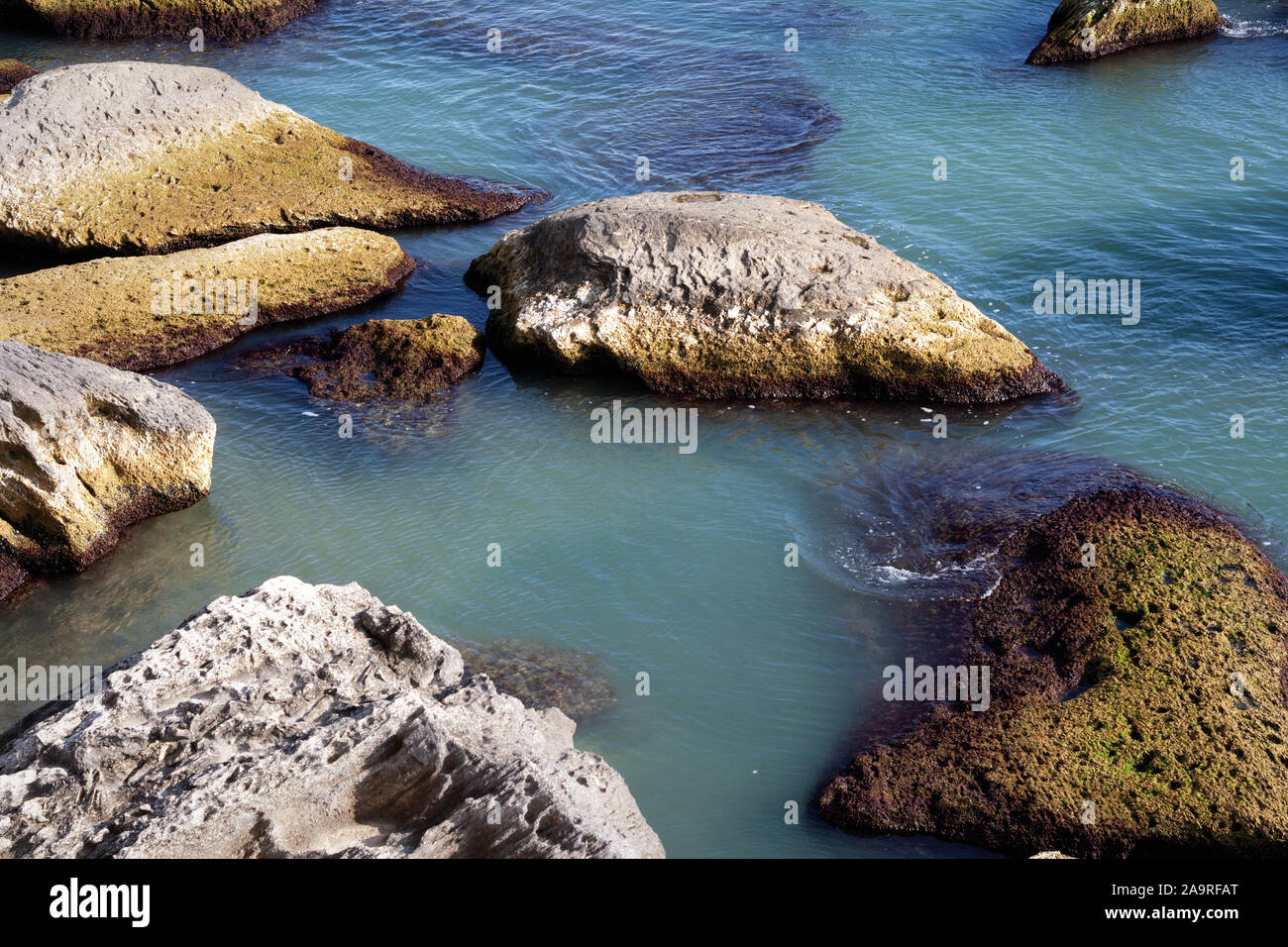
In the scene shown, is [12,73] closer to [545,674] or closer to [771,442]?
[771,442]

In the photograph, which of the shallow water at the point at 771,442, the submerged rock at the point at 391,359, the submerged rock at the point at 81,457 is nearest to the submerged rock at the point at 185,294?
the shallow water at the point at 771,442

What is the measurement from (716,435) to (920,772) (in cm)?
661

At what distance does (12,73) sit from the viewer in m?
27.6

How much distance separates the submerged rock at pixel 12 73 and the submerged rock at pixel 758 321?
58.5ft

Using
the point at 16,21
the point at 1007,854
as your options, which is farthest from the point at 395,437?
the point at 16,21

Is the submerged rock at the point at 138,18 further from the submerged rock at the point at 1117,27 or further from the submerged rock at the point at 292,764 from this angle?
the submerged rock at the point at 292,764

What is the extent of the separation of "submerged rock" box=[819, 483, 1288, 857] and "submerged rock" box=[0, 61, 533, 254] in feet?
46.5

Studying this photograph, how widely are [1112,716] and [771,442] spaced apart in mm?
6180

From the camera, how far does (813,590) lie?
42.1ft

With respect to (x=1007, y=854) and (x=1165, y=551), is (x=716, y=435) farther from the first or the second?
(x=1007, y=854)

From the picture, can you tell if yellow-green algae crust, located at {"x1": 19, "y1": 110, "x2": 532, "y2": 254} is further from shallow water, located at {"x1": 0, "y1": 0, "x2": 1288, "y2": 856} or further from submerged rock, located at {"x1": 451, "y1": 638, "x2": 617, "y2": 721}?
submerged rock, located at {"x1": 451, "y1": 638, "x2": 617, "y2": 721}

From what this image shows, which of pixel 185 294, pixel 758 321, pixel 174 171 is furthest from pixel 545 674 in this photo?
pixel 174 171

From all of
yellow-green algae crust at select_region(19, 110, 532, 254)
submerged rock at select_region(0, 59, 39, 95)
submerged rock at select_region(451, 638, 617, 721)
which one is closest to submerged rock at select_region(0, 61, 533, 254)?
yellow-green algae crust at select_region(19, 110, 532, 254)

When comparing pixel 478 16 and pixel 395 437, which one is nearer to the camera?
pixel 395 437
